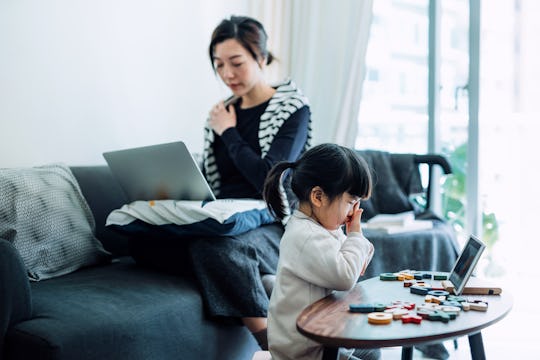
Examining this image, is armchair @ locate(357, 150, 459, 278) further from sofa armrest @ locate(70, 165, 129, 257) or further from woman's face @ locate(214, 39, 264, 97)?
sofa armrest @ locate(70, 165, 129, 257)

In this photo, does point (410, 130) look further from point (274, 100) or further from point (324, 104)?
point (274, 100)

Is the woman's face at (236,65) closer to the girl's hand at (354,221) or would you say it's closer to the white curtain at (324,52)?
the white curtain at (324,52)

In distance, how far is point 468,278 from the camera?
4.00ft

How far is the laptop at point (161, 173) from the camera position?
69.1 inches

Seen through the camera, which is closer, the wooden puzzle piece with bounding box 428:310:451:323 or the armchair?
the wooden puzzle piece with bounding box 428:310:451:323

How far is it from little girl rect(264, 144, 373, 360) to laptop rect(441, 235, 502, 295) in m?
0.18

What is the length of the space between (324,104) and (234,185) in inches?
43.1

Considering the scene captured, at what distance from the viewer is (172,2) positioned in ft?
8.93

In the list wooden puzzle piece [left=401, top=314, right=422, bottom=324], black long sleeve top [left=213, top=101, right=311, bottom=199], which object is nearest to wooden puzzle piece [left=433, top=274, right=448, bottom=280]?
wooden puzzle piece [left=401, top=314, right=422, bottom=324]

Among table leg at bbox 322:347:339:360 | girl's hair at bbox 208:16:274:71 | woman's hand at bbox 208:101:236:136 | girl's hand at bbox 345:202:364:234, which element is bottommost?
table leg at bbox 322:347:339:360

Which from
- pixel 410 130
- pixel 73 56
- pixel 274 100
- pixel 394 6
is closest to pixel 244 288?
pixel 274 100

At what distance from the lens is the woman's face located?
7.06 feet

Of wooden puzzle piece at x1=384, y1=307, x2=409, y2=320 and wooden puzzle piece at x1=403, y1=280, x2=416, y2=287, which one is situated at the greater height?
wooden puzzle piece at x1=384, y1=307, x2=409, y2=320

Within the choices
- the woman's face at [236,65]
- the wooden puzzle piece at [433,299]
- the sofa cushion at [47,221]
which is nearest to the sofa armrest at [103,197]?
the sofa cushion at [47,221]
